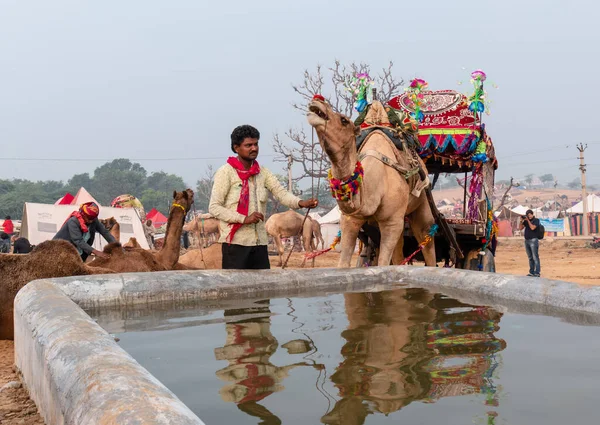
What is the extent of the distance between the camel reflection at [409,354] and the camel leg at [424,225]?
440cm

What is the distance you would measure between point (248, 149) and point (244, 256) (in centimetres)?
91

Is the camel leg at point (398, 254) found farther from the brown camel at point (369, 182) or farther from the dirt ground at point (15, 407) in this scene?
the dirt ground at point (15, 407)

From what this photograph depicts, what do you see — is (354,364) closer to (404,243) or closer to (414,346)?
(414,346)

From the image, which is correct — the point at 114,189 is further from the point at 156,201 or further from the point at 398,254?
the point at 398,254

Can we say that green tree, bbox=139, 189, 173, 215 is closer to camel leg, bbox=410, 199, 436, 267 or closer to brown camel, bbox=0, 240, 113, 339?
camel leg, bbox=410, 199, 436, 267

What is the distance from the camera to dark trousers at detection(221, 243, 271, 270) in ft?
19.3

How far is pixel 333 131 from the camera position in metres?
6.41

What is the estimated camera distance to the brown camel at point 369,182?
6.40 metres

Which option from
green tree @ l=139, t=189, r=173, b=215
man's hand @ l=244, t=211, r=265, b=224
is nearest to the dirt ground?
man's hand @ l=244, t=211, r=265, b=224

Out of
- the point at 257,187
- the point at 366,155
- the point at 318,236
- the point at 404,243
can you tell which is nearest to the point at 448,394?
the point at 257,187

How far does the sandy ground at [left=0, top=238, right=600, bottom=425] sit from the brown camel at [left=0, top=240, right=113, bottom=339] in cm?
27

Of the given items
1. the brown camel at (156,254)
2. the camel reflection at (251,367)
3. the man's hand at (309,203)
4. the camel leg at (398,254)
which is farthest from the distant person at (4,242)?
the camel reflection at (251,367)

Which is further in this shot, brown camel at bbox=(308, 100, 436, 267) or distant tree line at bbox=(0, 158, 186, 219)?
distant tree line at bbox=(0, 158, 186, 219)

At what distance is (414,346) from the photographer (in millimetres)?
3465
